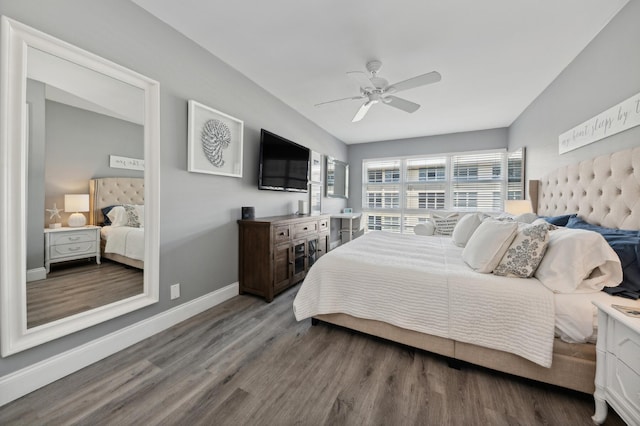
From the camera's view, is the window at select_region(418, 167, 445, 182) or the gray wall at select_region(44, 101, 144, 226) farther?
the window at select_region(418, 167, 445, 182)

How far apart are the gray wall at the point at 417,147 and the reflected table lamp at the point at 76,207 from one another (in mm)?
4920

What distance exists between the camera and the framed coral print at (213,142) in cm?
226

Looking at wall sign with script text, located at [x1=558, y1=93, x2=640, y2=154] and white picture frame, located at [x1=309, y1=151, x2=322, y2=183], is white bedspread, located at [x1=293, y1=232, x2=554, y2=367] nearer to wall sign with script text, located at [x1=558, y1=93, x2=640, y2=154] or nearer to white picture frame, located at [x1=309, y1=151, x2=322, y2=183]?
wall sign with script text, located at [x1=558, y1=93, x2=640, y2=154]

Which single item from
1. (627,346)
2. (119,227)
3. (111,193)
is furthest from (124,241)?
(627,346)

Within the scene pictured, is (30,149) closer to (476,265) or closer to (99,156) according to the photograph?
(99,156)

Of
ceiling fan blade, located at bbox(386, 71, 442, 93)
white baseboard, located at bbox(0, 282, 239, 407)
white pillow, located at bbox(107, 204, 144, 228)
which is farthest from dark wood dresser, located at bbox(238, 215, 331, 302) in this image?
ceiling fan blade, located at bbox(386, 71, 442, 93)

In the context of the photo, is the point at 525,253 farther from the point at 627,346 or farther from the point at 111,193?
the point at 111,193

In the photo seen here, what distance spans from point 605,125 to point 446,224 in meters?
2.14

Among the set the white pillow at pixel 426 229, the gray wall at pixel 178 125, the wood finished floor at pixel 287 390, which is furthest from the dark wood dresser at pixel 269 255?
the white pillow at pixel 426 229

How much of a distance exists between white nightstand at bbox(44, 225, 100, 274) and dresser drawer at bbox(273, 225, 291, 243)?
145cm

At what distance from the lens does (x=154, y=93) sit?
194 cm

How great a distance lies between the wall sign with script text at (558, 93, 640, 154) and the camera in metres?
1.60

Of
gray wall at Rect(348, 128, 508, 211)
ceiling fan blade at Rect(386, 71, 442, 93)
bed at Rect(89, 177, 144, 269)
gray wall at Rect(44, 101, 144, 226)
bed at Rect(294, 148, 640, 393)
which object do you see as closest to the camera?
bed at Rect(294, 148, 640, 393)

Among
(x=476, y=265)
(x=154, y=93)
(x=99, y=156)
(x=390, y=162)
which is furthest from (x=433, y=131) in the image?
(x=99, y=156)
